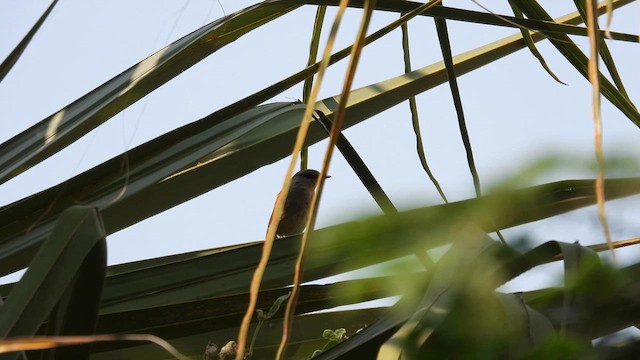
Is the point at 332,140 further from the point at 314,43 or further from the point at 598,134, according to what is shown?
the point at 314,43

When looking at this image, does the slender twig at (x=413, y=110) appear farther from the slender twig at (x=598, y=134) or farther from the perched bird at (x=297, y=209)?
the perched bird at (x=297, y=209)

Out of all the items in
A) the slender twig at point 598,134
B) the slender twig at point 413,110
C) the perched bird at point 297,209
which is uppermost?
the perched bird at point 297,209

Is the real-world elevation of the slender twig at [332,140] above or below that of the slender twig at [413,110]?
below

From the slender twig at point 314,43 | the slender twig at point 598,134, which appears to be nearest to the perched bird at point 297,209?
the slender twig at point 314,43

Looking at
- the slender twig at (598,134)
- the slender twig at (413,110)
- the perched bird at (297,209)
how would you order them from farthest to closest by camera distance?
the perched bird at (297,209) → the slender twig at (413,110) → the slender twig at (598,134)

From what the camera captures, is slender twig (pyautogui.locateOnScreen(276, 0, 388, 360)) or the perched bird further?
the perched bird

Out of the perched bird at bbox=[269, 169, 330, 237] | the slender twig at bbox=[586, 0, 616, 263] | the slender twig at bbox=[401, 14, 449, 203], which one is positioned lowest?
the slender twig at bbox=[586, 0, 616, 263]

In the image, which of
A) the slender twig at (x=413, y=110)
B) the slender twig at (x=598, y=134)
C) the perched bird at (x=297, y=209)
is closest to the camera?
the slender twig at (x=598, y=134)

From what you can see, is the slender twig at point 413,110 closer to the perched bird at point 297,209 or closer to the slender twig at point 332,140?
the slender twig at point 332,140

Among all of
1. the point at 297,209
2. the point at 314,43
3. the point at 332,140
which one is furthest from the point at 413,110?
the point at 297,209

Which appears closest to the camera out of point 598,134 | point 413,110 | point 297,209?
point 598,134

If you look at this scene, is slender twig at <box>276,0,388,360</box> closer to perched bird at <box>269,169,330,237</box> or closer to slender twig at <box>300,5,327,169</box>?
slender twig at <box>300,5,327,169</box>

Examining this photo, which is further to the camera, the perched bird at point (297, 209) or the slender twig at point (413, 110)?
the perched bird at point (297, 209)

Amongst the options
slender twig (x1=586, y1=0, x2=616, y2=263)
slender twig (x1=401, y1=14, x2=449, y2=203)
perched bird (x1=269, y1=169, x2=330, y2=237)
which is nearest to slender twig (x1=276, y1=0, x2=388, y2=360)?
slender twig (x1=586, y1=0, x2=616, y2=263)
